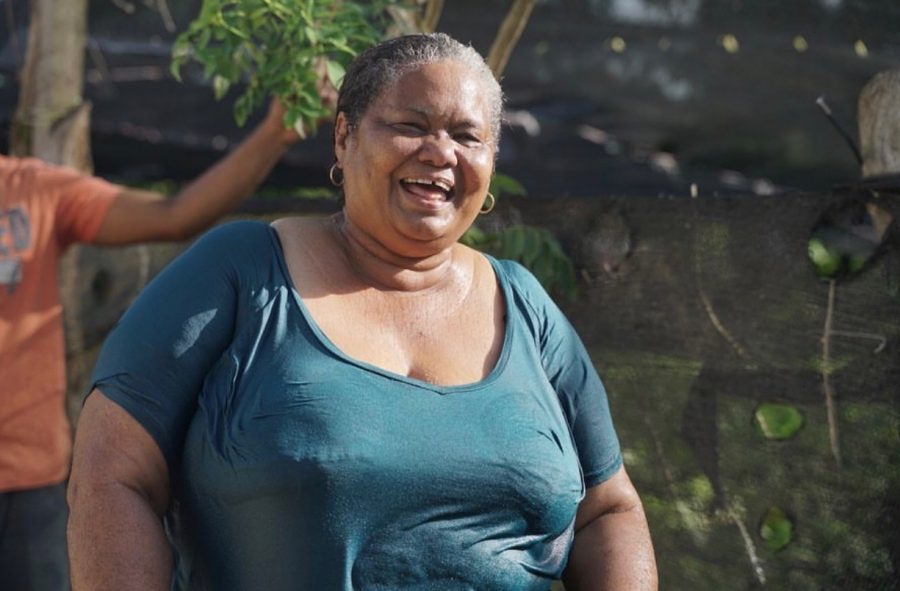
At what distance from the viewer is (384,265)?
2.52 meters

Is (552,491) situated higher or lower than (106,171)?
higher

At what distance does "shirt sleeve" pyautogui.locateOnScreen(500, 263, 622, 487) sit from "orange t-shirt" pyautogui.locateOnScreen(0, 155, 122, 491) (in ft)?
5.67

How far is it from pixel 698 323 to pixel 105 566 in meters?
1.89

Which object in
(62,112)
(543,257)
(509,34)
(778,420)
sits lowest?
(62,112)

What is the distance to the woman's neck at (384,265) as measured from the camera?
2514 mm

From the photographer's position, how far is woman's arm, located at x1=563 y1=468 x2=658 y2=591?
251 centimetres

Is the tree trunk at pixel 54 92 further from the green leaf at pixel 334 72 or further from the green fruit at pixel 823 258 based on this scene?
the green fruit at pixel 823 258

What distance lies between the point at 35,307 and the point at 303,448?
6.11 ft

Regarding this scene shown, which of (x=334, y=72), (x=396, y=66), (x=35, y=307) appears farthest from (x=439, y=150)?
(x=35, y=307)

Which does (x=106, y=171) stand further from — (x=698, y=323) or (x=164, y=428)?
(x=164, y=428)

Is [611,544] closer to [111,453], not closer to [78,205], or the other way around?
[111,453]

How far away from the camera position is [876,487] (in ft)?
10.6

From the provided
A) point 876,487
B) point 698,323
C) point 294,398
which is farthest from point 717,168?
point 294,398

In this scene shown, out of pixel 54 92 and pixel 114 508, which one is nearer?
pixel 114 508
